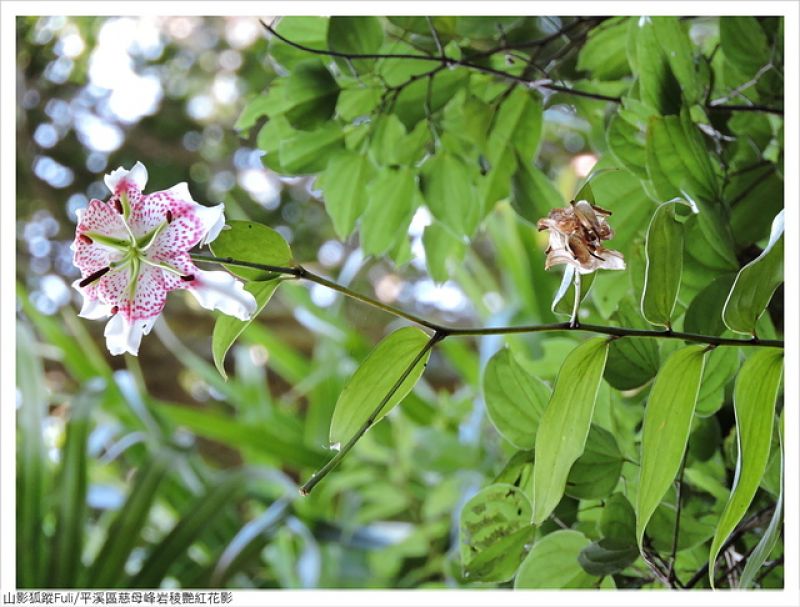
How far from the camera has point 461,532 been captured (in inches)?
9.3

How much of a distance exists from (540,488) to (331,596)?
14cm

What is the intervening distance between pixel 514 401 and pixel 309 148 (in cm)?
11

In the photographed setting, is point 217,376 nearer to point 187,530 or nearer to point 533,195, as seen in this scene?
point 187,530

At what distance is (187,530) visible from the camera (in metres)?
0.61

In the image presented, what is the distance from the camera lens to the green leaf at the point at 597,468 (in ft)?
0.74

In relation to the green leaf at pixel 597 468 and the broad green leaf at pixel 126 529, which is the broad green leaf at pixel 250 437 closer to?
the broad green leaf at pixel 126 529

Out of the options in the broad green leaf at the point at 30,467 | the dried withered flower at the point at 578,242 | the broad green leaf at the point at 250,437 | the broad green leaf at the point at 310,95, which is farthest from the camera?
the broad green leaf at the point at 250,437

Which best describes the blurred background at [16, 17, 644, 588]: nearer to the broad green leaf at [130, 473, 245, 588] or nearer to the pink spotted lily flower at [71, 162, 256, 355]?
the broad green leaf at [130, 473, 245, 588]

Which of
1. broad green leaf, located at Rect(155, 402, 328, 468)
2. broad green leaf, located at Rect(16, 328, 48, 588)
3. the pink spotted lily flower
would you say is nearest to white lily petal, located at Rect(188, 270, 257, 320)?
the pink spotted lily flower

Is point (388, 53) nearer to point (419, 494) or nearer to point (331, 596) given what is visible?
point (331, 596)

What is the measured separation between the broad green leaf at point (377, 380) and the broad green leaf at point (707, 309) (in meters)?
0.08

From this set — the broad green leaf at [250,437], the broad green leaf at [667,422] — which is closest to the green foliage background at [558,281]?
the broad green leaf at [667,422]

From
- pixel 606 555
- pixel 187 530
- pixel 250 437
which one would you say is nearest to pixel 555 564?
pixel 606 555

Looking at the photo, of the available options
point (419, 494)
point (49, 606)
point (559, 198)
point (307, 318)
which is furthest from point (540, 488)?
point (307, 318)
